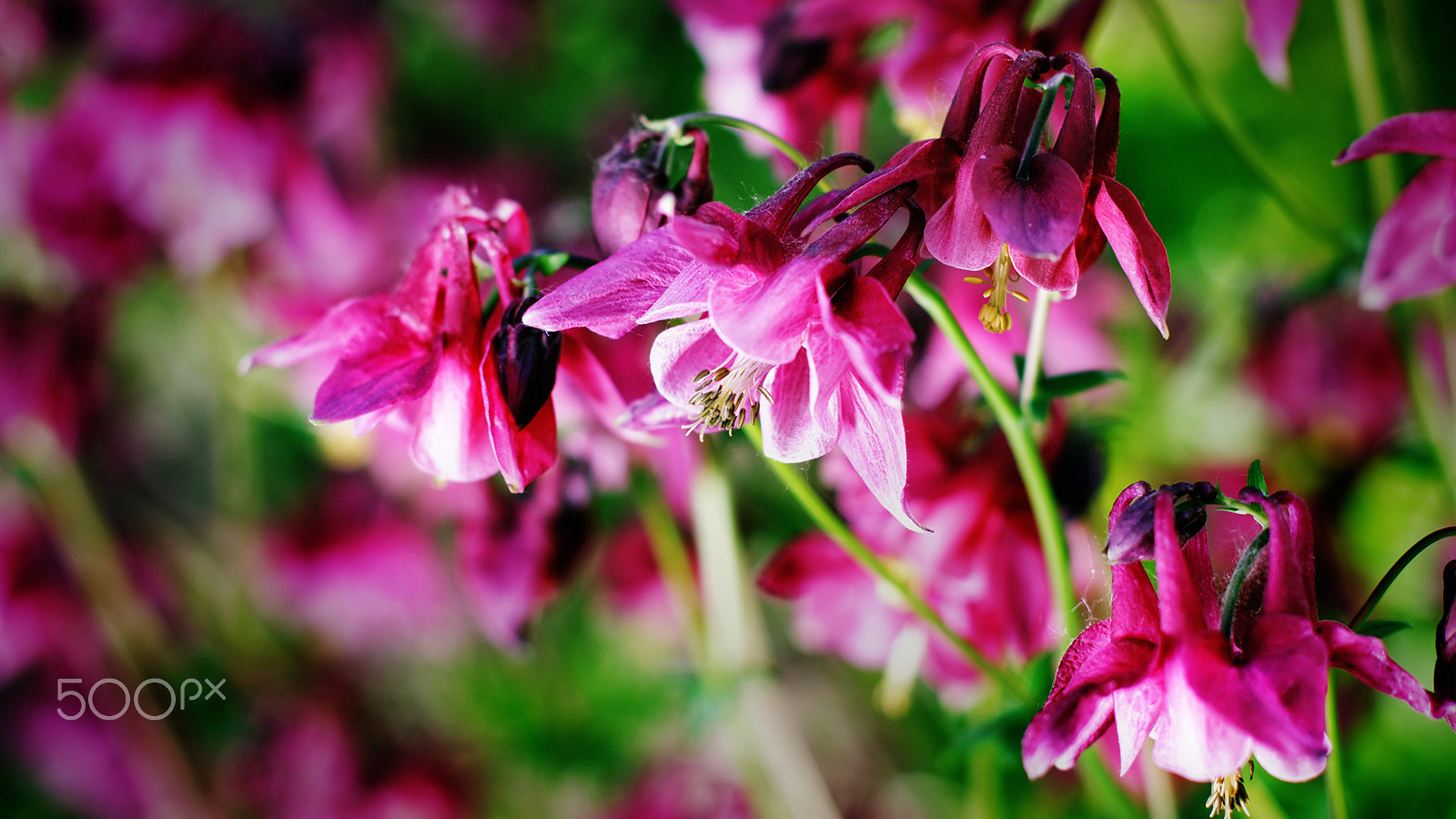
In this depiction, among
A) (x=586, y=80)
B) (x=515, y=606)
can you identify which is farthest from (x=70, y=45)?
(x=515, y=606)

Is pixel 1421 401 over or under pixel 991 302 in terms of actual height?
under

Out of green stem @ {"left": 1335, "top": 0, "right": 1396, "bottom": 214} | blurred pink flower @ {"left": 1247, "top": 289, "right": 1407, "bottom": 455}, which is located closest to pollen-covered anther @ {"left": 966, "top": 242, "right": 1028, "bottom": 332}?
green stem @ {"left": 1335, "top": 0, "right": 1396, "bottom": 214}

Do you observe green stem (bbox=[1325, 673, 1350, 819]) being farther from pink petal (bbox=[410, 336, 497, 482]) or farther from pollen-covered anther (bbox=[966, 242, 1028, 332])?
pink petal (bbox=[410, 336, 497, 482])

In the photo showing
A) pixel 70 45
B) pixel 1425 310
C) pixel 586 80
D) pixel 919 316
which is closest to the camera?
pixel 919 316

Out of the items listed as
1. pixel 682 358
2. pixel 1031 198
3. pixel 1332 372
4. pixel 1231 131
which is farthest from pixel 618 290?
pixel 1332 372

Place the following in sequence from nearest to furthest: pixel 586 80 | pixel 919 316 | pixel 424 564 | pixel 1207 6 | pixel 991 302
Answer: pixel 991 302 → pixel 919 316 → pixel 424 564 → pixel 586 80 → pixel 1207 6

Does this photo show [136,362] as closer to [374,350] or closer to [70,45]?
[70,45]

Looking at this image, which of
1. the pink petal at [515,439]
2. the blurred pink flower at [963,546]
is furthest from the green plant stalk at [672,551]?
the pink petal at [515,439]

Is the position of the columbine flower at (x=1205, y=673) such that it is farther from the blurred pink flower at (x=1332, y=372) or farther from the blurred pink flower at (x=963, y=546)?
the blurred pink flower at (x=1332, y=372)
